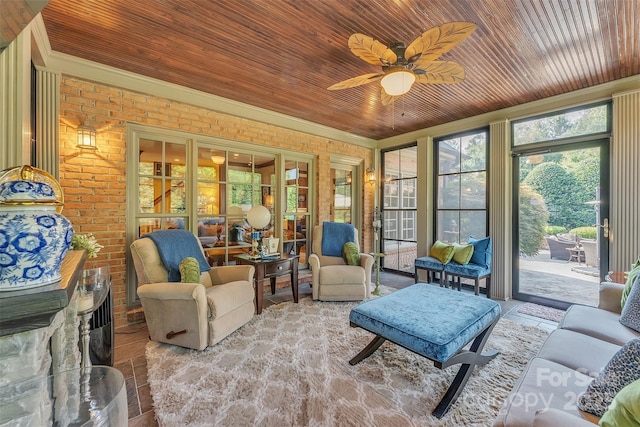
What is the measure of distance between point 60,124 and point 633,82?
230 inches

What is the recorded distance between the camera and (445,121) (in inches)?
166

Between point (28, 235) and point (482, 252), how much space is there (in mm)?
4293

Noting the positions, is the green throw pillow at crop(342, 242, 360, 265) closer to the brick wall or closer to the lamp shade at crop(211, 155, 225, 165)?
the lamp shade at crop(211, 155, 225, 165)

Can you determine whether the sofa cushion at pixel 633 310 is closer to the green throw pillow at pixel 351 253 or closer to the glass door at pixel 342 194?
the green throw pillow at pixel 351 253

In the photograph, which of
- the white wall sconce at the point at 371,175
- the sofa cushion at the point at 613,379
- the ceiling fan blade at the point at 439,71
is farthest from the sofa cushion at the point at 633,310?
the white wall sconce at the point at 371,175

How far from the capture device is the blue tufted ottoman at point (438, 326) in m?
1.61

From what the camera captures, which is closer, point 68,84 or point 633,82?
point 68,84

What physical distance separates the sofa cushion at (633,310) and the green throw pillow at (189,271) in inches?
131

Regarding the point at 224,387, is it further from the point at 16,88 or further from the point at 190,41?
the point at 190,41

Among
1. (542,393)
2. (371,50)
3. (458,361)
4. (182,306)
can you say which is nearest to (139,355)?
(182,306)

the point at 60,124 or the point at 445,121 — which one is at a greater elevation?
the point at 445,121

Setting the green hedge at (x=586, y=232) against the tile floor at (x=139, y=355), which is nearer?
the tile floor at (x=139, y=355)

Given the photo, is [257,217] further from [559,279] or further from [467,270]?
[559,279]

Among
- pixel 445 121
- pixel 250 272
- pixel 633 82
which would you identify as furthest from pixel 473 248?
pixel 250 272
